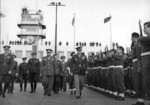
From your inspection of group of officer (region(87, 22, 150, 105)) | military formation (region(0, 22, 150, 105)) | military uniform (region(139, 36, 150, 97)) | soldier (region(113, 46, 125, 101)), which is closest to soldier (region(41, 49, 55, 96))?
military formation (region(0, 22, 150, 105))

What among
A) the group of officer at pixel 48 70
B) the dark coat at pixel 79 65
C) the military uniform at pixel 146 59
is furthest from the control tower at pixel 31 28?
the military uniform at pixel 146 59

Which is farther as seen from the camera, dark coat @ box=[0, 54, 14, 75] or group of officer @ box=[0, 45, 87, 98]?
group of officer @ box=[0, 45, 87, 98]

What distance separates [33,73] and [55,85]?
4.58 feet

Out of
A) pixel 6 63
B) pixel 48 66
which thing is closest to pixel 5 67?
pixel 6 63

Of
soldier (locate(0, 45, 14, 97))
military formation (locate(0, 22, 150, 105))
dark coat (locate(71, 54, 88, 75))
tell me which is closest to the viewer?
military formation (locate(0, 22, 150, 105))

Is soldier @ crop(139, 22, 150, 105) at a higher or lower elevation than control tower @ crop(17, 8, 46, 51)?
lower

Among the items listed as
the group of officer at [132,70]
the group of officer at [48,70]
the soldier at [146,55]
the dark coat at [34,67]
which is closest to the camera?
the soldier at [146,55]

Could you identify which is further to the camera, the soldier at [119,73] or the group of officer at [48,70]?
the group of officer at [48,70]

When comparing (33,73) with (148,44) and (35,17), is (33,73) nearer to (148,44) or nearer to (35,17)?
(148,44)

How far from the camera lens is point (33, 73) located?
15.2 m

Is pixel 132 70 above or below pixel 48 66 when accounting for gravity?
below

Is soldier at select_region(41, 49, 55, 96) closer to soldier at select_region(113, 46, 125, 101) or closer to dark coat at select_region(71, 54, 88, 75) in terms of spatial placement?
dark coat at select_region(71, 54, 88, 75)

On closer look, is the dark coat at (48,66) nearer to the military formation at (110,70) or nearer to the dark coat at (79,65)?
the military formation at (110,70)

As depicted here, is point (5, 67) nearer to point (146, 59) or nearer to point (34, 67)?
point (34, 67)
